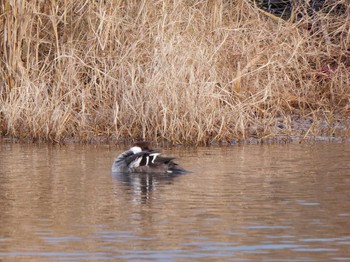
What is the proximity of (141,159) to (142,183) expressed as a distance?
32.7 inches

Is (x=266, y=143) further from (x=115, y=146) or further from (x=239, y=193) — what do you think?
(x=239, y=193)

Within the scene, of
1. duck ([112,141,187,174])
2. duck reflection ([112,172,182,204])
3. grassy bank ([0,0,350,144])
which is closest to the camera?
duck reflection ([112,172,182,204])

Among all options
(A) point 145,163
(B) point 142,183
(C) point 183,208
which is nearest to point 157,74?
(A) point 145,163

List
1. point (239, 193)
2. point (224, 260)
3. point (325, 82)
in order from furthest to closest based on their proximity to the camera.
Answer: point (325, 82) < point (239, 193) < point (224, 260)

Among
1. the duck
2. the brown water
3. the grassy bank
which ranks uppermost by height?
the grassy bank

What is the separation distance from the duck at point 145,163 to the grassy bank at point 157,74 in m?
2.42

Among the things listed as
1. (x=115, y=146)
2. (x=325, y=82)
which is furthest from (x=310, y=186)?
(x=325, y=82)

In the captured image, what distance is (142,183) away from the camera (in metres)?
11.7

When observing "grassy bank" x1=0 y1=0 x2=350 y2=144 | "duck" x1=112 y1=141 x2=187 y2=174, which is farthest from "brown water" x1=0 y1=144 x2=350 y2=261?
"grassy bank" x1=0 y1=0 x2=350 y2=144

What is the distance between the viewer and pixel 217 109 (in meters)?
15.4

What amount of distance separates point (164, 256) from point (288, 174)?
483 centimetres

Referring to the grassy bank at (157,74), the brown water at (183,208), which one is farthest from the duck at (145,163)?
the grassy bank at (157,74)

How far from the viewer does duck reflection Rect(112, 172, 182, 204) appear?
10.5 meters

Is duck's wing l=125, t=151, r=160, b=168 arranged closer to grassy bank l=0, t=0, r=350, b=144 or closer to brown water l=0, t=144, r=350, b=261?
brown water l=0, t=144, r=350, b=261
